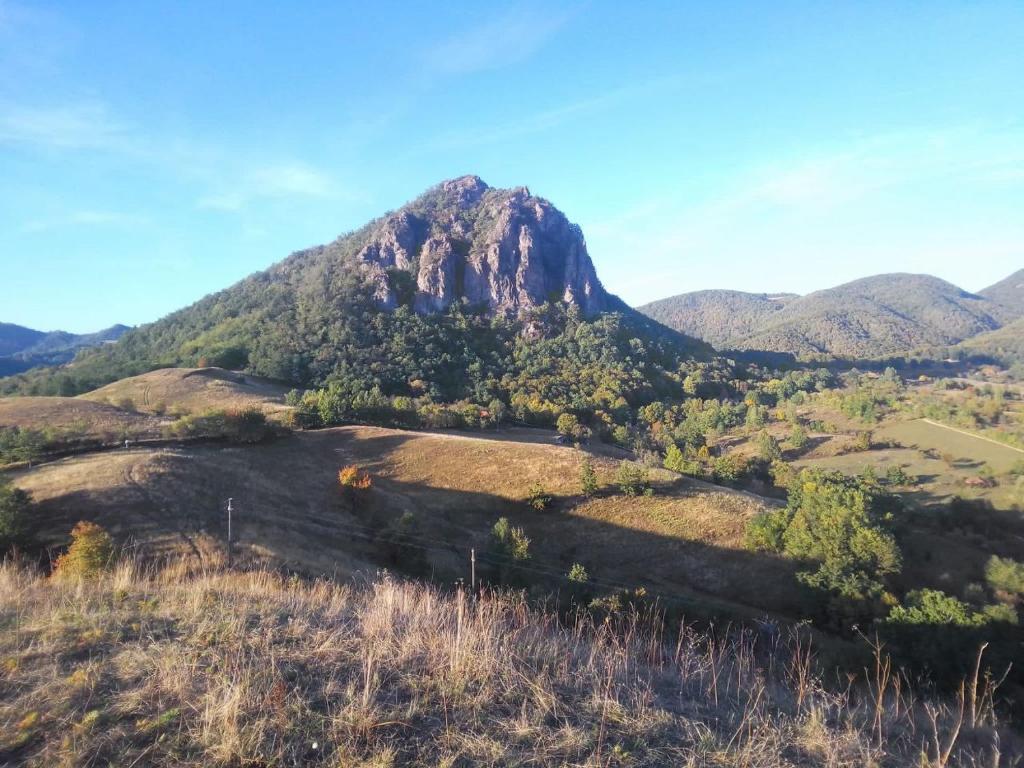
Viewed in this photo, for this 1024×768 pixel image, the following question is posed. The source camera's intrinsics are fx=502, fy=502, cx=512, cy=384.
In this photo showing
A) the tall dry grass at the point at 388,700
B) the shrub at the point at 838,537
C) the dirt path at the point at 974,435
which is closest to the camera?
the tall dry grass at the point at 388,700

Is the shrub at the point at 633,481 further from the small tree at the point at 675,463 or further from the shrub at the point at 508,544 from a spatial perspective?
the small tree at the point at 675,463

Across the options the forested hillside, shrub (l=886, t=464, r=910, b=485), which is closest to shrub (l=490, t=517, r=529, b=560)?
the forested hillside

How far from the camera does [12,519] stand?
18.7 metres

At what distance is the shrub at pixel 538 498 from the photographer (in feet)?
102

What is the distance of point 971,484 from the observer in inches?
1892

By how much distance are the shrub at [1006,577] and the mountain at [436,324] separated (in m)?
54.3

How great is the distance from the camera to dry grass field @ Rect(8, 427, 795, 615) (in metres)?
21.7

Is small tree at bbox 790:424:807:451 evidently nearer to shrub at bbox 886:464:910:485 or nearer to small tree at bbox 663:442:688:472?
shrub at bbox 886:464:910:485

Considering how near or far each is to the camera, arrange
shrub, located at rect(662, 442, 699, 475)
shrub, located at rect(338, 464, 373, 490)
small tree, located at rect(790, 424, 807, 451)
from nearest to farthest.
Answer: shrub, located at rect(338, 464, 373, 490) < shrub, located at rect(662, 442, 699, 475) < small tree, located at rect(790, 424, 807, 451)

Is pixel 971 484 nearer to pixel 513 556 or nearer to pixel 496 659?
pixel 513 556

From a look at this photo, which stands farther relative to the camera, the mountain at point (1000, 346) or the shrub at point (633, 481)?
the mountain at point (1000, 346)

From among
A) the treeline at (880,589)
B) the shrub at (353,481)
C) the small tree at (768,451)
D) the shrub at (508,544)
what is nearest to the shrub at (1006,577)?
the treeline at (880,589)

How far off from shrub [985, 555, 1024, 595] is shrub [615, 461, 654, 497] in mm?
16146

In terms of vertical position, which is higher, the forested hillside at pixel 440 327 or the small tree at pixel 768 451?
the forested hillside at pixel 440 327
